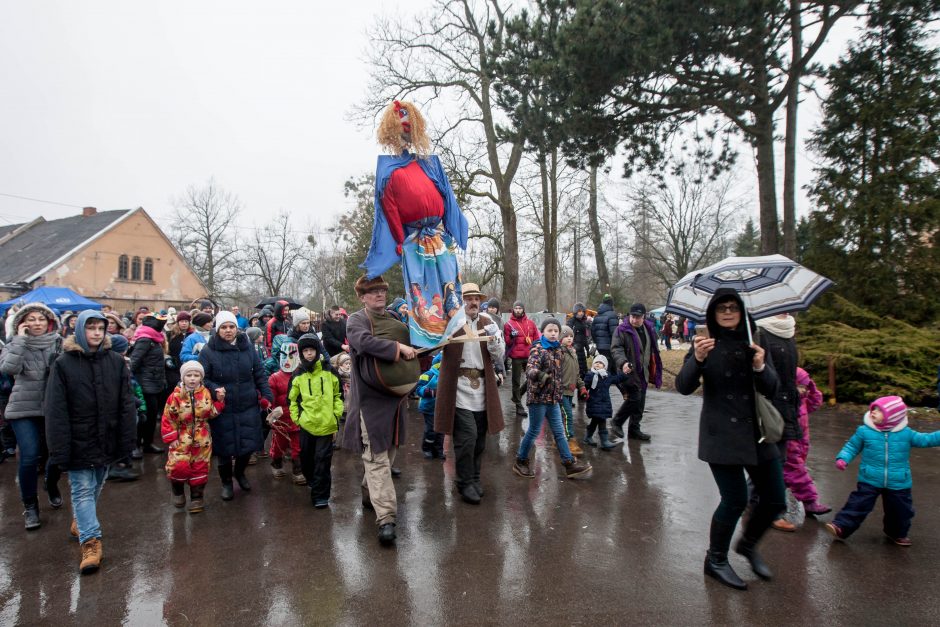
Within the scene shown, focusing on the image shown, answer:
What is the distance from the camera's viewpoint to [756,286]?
391 centimetres

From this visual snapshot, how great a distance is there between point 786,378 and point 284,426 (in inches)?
194

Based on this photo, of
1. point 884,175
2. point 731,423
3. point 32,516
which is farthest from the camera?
point 884,175

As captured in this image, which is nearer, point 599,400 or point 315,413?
point 315,413

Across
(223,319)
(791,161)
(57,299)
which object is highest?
(791,161)

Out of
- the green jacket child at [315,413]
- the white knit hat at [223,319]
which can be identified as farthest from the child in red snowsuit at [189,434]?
the green jacket child at [315,413]

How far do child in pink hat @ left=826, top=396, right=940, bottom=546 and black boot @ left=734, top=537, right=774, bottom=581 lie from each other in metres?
0.93

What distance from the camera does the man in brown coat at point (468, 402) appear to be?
16.3 ft

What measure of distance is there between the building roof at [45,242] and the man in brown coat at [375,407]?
3459 centimetres

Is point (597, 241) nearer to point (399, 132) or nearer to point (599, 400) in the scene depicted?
point (599, 400)

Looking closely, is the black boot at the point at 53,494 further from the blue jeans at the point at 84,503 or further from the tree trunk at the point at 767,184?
the tree trunk at the point at 767,184

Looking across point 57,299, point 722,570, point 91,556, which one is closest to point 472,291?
point 722,570

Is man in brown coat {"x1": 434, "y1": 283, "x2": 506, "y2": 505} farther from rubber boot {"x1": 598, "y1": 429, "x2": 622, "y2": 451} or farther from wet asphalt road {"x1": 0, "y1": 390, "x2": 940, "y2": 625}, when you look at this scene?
rubber boot {"x1": 598, "y1": 429, "x2": 622, "y2": 451}

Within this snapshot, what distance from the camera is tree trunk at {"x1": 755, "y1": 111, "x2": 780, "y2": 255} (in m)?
11.0

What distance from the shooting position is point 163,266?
119 feet
